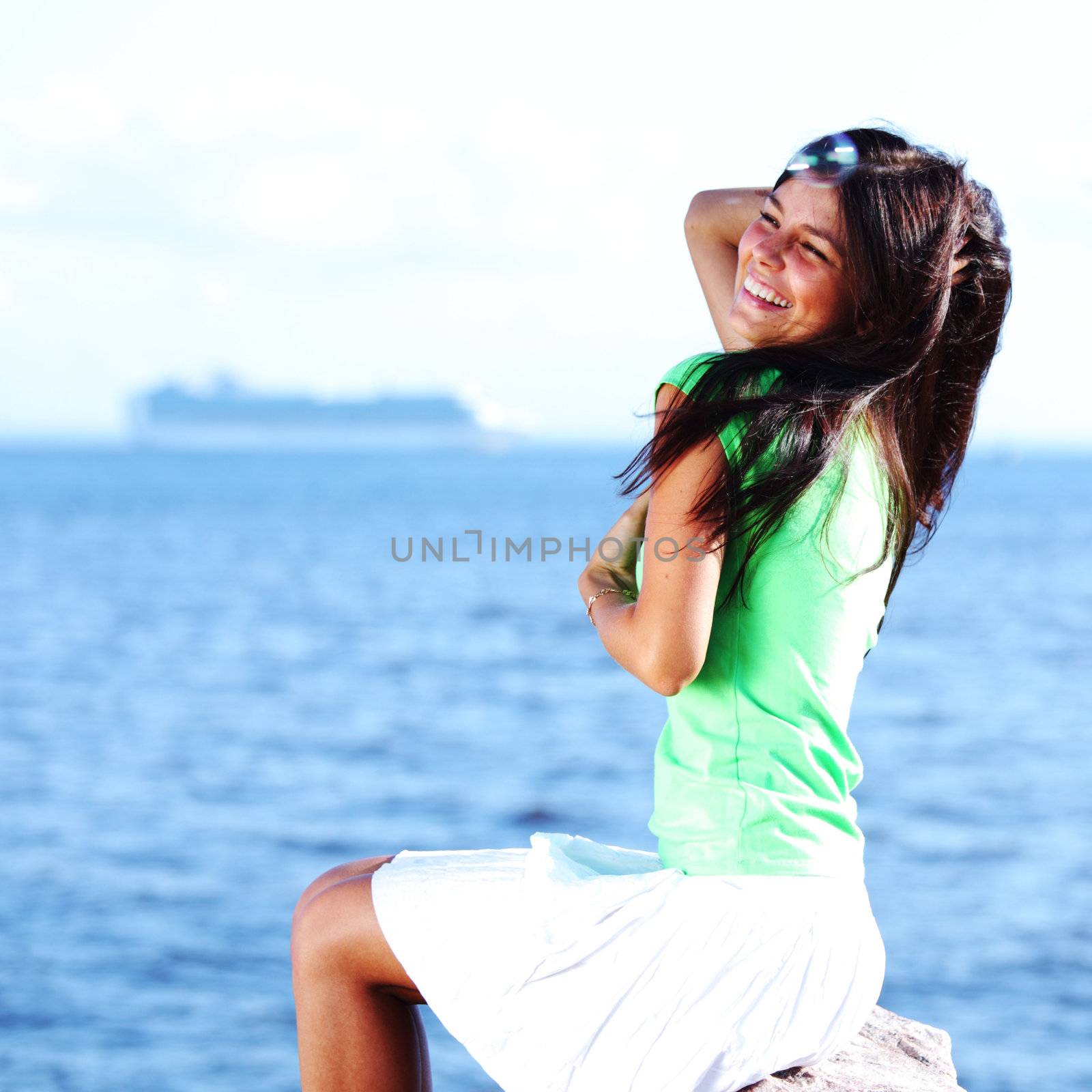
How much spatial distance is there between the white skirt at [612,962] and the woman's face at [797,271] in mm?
706

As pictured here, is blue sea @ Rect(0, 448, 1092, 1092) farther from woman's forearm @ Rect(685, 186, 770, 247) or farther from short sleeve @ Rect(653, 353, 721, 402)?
woman's forearm @ Rect(685, 186, 770, 247)

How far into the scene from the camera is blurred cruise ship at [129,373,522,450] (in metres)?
88.2

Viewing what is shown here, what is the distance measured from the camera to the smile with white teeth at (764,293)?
1772mm

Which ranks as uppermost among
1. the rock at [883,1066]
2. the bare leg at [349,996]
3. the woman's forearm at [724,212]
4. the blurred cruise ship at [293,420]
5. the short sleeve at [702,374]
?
the woman's forearm at [724,212]

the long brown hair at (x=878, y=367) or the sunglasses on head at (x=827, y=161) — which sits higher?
the sunglasses on head at (x=827, y=161)

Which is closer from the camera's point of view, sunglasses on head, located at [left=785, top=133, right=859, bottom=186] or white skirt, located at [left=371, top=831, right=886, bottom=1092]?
white skirt, located at [left=371, top=831, right=886, bottom=1092]

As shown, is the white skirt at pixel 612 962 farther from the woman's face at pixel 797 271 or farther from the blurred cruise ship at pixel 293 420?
the blurred cruise ship at pixel 293 420

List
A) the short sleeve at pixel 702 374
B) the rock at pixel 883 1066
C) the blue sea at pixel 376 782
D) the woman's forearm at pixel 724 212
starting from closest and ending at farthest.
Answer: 1. the short sleeve at pixel 702 374
2. the rock at pixel 883 1066
3. the woman's forearm at pixel 724 212
4. the blue sea at pixel 376 782

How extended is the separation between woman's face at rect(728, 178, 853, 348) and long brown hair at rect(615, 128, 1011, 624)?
0.02 metres

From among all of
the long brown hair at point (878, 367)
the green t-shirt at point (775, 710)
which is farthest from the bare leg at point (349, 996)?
the long brown hair at point (878, 367)

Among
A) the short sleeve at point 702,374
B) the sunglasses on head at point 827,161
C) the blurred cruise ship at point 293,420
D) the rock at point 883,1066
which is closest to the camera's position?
the short sleeve at point 702,374

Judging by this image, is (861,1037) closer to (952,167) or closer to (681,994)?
(681,994)

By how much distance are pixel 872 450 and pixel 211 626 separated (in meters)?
18.7

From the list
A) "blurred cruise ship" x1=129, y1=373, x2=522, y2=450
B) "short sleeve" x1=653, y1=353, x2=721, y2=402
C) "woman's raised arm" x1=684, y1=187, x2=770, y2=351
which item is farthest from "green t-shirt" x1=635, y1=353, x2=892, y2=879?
"blurred cruise ship" x1=129, y1=373, x2=522, y2=450
